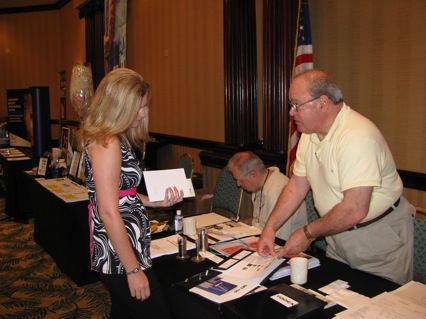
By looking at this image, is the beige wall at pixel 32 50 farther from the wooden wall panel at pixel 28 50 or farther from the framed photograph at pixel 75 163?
the framed photograph at pixel 75 163

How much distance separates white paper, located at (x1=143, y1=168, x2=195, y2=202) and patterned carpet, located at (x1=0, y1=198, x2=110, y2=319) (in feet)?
5.15

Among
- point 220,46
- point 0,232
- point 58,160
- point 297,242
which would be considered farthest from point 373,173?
point 0,232

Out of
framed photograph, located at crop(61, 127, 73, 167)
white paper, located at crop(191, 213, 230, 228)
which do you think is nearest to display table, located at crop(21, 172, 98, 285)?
framed photograph, located at crop(61, 127, 73, 167)

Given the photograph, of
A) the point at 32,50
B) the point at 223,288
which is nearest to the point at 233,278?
the point at 223,288

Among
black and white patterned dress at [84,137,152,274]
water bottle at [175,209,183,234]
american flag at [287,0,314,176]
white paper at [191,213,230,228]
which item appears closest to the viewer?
black and white patterned dress at [84,137,152,274]

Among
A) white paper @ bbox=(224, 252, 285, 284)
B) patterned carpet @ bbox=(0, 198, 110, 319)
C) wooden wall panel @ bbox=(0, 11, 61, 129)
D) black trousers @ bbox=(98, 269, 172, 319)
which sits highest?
wooden wall panel @ bbox=(0, 11, 61, 129)

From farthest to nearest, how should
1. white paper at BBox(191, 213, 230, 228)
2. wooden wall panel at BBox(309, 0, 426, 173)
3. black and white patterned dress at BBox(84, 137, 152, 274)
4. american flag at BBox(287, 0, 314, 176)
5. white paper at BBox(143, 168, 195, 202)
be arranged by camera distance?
american flag at BBox(287, 0, 314, 176), wooden wall panel at BBox(309, 0, 426, 173), white paper at BBox(191, 213, 230, 228), white paper at BBox(143, 168, 195, 202), black and white patterned dress at BBox(84, 137, 152, 274)

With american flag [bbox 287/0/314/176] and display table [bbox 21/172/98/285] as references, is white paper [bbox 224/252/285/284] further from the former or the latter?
american flag [bbox 287/0/314/176]

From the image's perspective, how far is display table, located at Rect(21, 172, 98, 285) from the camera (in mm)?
3515

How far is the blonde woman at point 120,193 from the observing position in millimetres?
1615

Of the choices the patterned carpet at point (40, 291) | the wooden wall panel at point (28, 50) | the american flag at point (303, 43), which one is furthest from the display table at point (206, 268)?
the wooden wall panel at point (28, 50)

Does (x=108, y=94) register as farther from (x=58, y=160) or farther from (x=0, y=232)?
(x=0, y=232)

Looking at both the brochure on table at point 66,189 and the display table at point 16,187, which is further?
the display table at point 16,187

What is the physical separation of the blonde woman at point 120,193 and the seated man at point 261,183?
113 centimetres
